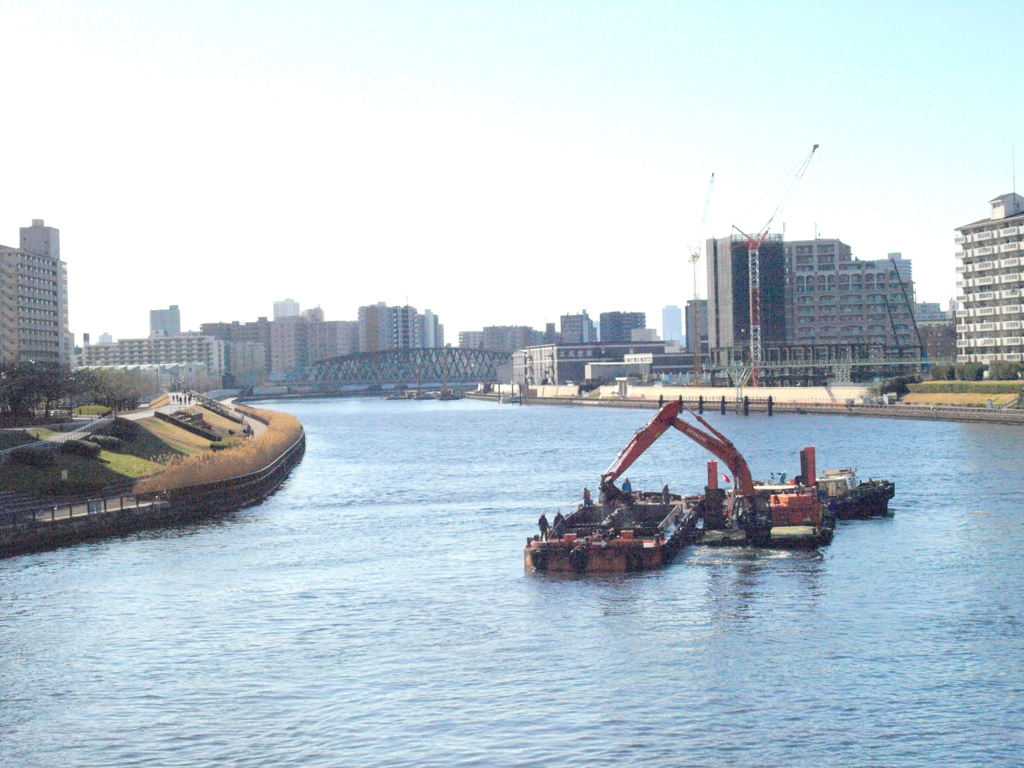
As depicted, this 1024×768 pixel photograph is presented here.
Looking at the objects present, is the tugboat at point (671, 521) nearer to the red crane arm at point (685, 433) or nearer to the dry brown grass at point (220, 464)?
the red crane arm at point (685, 433)

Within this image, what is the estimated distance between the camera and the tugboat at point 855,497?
47906mm

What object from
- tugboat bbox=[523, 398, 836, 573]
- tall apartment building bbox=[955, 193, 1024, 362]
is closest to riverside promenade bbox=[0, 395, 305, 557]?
tugboat bbox=[523, 398, 836, 573]

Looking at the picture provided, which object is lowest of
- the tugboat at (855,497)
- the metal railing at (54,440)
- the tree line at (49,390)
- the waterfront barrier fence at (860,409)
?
the tugboat at (855,497)

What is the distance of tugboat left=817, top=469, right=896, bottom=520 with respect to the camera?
157ft

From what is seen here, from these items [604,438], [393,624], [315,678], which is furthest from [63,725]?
[604,438]

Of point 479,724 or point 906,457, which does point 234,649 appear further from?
point 906,457

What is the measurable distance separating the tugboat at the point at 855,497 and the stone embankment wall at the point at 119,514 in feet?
91.2

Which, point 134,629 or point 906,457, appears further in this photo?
point 906,457

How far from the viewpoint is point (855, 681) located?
2491 cm

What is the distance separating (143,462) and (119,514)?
13829 millimetres

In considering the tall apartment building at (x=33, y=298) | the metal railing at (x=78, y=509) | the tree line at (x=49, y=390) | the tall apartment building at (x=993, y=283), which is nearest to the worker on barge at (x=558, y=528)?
the metal railing at (x=78, y=509)

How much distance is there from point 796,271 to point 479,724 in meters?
176

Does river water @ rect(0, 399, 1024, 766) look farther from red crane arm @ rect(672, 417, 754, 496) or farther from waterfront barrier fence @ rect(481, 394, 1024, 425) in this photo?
waterfront barrier fence @ rect(481, 394, 1024, 425)

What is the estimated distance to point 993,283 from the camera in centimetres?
12862
